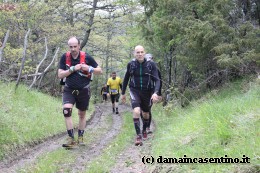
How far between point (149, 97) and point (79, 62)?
1984 millimetres

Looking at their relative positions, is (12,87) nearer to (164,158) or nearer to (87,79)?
(87,79)

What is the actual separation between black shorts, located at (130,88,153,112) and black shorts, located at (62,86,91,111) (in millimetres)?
1096

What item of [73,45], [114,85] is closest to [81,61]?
[73,45]

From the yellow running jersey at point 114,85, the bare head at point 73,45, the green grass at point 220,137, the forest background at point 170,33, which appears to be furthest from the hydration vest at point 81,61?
the yellow running jersey at point 114,85

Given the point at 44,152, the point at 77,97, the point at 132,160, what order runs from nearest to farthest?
the point at 132,160 < the point at 44,152 < the point at 77,97

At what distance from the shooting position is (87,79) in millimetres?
7516

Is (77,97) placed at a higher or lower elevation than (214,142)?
higher

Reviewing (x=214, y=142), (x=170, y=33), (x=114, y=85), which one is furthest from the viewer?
(x=114, y=85)

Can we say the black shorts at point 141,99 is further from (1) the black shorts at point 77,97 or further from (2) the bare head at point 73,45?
(2) the bare head at point 73,45

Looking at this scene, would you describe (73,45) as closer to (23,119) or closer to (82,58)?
(82,58)

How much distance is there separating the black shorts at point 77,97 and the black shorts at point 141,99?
110cm

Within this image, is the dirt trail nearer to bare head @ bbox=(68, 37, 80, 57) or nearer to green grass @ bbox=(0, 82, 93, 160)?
green grass @ bbox=(0, 82, 93, 160)

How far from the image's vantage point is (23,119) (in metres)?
9.05

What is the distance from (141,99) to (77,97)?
5.33ft
